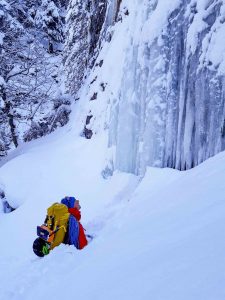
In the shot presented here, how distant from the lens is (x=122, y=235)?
4.02m

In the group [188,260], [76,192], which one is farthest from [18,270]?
[188,260]

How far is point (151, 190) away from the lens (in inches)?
221

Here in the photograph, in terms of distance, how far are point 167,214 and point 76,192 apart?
16.4ft

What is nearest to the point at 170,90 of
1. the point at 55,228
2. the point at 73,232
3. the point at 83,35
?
the point at 73,232

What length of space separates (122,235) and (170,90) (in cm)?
283

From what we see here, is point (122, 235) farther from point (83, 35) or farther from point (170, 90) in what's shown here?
point (83, 35)

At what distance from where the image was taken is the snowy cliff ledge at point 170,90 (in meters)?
5.06

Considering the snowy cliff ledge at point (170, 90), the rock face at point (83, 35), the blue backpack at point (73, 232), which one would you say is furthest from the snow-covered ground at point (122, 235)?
the rock face at point (83, 35)

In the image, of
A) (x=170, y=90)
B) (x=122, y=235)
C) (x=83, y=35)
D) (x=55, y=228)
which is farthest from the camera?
(x=83, y=35)

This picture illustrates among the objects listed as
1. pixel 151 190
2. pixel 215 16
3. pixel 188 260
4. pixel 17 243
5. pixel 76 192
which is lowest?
pixel 17 243

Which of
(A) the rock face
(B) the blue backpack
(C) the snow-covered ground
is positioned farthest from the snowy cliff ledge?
(A) the rock face

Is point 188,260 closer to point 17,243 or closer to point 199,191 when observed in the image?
point 199,191

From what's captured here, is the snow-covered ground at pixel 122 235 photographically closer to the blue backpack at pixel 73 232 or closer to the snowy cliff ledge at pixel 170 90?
the blue backpack at pixel 73 232

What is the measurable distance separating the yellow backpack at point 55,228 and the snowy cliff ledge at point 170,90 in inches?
71.5
